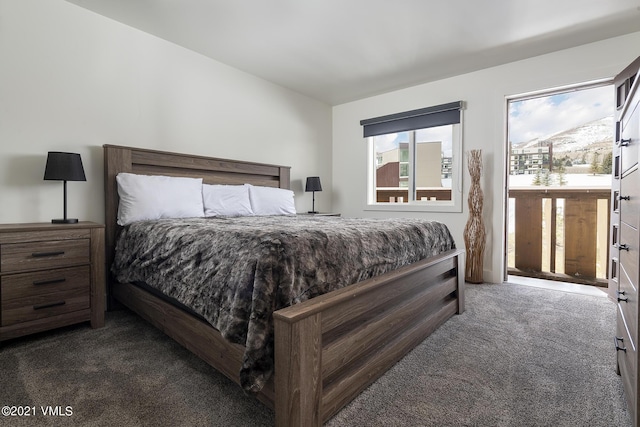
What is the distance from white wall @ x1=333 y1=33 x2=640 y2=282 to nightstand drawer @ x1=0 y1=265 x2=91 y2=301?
344 cm

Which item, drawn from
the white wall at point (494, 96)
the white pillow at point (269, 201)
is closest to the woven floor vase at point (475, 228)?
the white wall at point (494, 96)

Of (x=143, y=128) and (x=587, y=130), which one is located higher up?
(x=587, y=130)

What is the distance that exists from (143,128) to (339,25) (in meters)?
1.98

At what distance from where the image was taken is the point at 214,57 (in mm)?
3303

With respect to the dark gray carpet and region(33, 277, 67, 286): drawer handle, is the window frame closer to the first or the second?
the dark gray carpet

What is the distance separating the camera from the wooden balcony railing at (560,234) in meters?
3.58

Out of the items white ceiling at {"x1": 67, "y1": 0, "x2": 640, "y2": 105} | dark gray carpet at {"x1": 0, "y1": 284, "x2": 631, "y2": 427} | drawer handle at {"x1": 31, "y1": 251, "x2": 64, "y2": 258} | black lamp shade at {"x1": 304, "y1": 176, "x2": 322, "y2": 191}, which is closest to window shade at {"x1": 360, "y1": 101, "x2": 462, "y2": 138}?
white ceiling at {"x1": 67, "y1": 0, "x2": 640, "y2": 105}

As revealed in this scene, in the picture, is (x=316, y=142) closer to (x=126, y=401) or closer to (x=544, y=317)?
(x=544, y=317)

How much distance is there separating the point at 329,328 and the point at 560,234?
3.92 metres

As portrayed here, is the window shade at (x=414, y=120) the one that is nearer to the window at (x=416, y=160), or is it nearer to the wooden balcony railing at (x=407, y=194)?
the window at (x=416, y=160)

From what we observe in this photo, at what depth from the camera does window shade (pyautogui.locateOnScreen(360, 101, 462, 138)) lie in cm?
Result: 375

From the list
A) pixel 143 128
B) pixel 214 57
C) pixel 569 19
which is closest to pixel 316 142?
pixel 214 57

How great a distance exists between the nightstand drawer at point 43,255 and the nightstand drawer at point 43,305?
187mm

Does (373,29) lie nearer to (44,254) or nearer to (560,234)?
(44,254)
